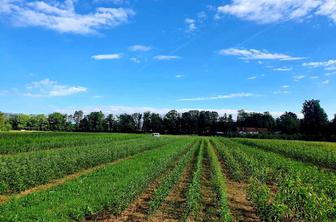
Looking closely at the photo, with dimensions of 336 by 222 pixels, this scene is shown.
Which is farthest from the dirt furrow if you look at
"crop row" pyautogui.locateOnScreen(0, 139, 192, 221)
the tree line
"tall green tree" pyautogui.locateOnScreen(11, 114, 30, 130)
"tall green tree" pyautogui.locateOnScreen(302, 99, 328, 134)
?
"tall green tree" pyautogui.locateOnScreen(11, 114, 30, 130)

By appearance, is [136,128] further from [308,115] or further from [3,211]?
[3,211]

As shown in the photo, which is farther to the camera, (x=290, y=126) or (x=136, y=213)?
(x=290, y=126)

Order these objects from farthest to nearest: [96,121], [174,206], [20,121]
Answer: [20,121] < [96,121] < [174,206]

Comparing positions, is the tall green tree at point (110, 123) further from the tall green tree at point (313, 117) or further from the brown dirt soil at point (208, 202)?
the brown dirt soil at point (208, 202)

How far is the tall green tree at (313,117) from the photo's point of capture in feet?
407

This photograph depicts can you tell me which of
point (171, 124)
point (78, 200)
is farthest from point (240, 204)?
point (171, 124)

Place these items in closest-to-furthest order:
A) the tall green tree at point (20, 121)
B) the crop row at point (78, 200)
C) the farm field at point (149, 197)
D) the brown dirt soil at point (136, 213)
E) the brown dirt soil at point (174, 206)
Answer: the farm field at point (149, 197) < the crop row at point (78, 200) < the brown dirt soil at point (136, 213) < the brown dirt soil at point (174, 206) < the tall green tree at point (20, 121)

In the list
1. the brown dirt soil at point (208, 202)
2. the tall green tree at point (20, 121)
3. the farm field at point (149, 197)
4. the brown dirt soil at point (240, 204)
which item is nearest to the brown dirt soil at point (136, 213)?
the farm field at point (149, 197)

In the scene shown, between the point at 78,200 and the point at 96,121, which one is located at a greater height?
the point at 96,121

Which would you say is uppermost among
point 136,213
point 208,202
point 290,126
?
point 290,126

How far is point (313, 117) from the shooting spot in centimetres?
13150

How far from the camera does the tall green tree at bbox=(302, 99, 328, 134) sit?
12419 cm

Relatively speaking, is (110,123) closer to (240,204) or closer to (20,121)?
(20,121)

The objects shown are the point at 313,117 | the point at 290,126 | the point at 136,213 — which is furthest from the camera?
the point at 290,126
